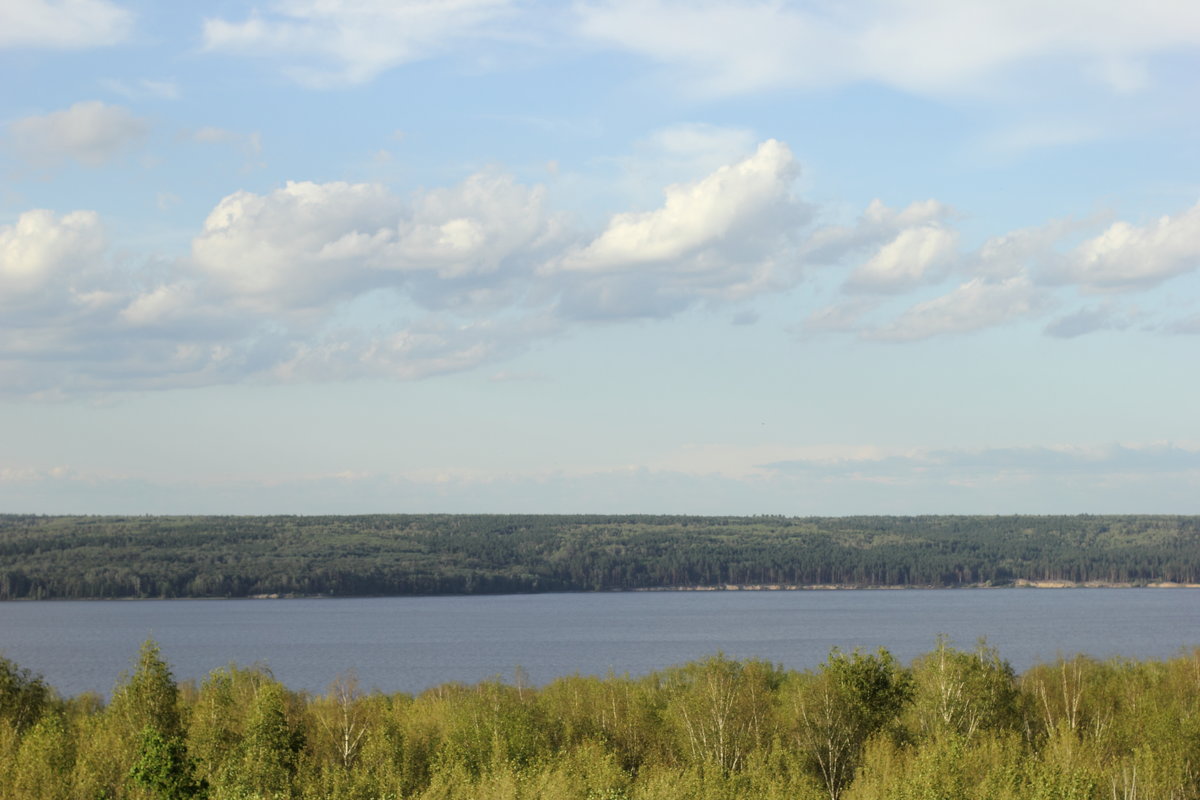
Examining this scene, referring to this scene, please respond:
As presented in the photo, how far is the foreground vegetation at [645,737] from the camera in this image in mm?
45188

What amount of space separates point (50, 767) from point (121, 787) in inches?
115

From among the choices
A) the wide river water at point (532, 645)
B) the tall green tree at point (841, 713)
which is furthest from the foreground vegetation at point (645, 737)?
the wide river water at point (532, 645)

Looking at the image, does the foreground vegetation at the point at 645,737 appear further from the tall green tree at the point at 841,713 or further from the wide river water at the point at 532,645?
the wide river water at the point at 532,645

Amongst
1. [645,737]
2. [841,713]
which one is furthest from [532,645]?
[841,713]

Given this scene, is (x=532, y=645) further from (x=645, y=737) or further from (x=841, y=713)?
(x=841, y=713)

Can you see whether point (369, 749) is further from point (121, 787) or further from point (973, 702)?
point (973, 702)

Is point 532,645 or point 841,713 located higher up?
point 841,713

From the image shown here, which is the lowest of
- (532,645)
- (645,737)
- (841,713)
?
(532,645)

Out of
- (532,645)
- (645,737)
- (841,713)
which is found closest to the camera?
(841,713)

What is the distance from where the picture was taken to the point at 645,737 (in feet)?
197

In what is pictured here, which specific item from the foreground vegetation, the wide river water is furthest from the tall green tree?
the wide river water

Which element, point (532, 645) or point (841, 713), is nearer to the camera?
point (841, 713)

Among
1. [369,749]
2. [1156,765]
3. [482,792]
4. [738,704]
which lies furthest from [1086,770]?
[369,749]

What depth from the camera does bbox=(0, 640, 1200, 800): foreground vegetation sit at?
45.2 m
